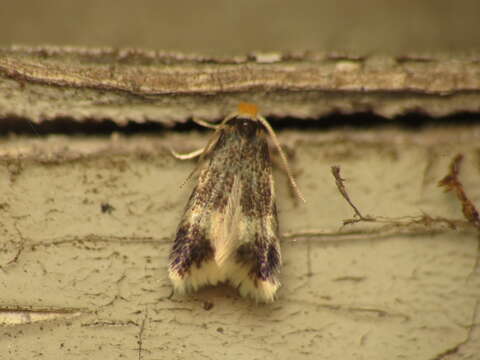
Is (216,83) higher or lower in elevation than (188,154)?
higher

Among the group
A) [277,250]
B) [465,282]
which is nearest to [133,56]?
[277,250]

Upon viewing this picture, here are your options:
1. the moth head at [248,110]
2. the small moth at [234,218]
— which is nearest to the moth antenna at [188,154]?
the small moth at [234,218]

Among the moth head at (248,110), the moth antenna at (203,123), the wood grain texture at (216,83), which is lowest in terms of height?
the moth antenna at (203,123)

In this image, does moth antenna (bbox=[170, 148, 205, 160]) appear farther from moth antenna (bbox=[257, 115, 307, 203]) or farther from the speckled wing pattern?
moth antenna (bbox=[257, 115, 307, 203])

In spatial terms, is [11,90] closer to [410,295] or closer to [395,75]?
[395,75]

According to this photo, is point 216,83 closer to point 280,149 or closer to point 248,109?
point 248,109

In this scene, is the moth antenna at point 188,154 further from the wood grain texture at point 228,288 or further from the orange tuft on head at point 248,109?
the orange tuft on head at point 248,109

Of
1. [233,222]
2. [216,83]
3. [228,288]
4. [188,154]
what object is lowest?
[228,288]

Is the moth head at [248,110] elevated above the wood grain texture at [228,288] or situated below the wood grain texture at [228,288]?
above

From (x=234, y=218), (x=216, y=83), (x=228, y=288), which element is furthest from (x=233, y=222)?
(x=216, y=83)
